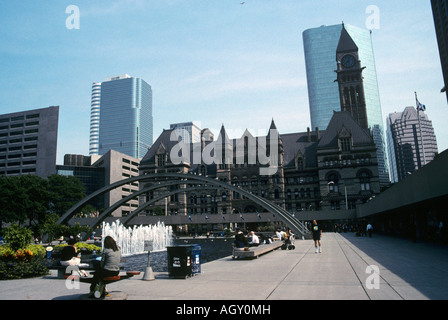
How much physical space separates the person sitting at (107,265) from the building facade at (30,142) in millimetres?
115421

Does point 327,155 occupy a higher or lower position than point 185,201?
higher

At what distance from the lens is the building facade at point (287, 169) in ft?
257

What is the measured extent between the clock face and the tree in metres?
89.6

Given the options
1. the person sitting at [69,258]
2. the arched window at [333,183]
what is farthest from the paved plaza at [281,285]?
the arched window at [333,183]

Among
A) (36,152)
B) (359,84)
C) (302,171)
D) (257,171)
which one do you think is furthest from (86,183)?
(359,84)

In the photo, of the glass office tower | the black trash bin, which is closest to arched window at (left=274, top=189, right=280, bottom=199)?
the black trash bin

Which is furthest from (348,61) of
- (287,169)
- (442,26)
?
(287,169)

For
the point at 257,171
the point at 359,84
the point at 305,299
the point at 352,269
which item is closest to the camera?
the point at 305,299

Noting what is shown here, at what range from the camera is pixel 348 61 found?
108688 millimetres

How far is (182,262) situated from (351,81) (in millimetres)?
109431

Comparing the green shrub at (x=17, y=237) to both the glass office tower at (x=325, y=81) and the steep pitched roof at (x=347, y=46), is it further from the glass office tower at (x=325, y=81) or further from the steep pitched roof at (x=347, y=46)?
the glass office tower at (x=325, y=81)

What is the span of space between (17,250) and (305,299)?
11475mm
